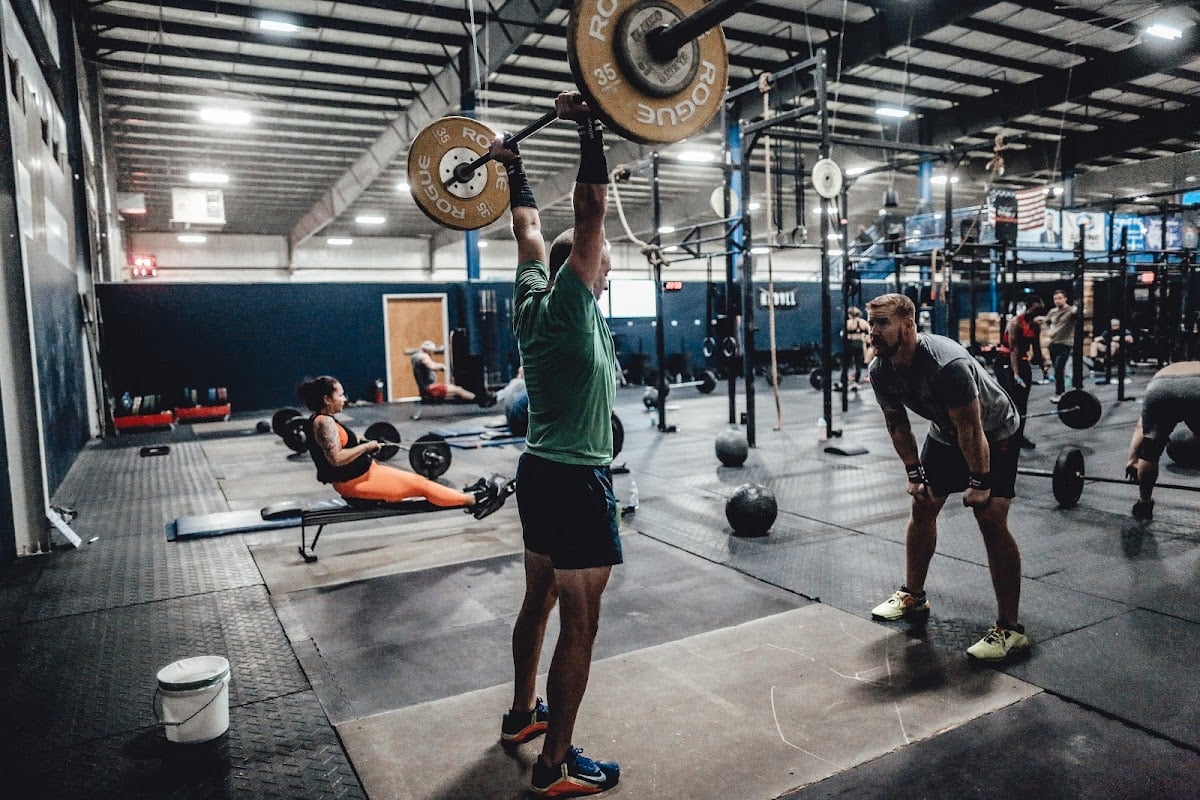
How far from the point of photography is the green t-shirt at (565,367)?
1.49 metres

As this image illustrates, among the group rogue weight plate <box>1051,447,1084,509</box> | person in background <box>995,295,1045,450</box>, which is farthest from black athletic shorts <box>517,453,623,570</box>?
person in background <box>995,295,1045,450</box>

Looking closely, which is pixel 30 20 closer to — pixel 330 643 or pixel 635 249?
pixel 330 643

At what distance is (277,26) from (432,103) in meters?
2.48

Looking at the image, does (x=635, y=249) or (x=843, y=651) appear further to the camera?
(x=635, y=249)

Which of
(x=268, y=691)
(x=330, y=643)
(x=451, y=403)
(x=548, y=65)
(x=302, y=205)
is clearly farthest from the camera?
(x=302, y=205)

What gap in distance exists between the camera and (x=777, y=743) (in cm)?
182

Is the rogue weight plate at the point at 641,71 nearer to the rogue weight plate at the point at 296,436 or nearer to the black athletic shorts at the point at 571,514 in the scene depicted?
the black athletic shorts at the point at 571,514

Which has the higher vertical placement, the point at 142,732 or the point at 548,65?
the point at 548,65

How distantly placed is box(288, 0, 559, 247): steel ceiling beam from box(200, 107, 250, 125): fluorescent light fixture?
2100mm

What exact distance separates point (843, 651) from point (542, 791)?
1.14 metres

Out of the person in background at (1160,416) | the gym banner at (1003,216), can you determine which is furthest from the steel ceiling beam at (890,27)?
the person in background at (1160,416)

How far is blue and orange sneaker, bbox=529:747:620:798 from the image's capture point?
5.22 feet

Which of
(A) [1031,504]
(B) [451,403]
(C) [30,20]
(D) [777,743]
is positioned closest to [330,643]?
(D) [777,743]

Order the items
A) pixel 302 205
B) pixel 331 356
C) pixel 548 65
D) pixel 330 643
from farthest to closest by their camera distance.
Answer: pixel 302 205 → pixel 331 356 → pixel 548 65 → pixel 330 643
